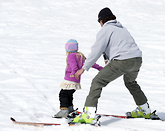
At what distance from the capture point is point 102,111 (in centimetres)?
583

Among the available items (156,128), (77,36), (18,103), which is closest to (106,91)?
(18,103)

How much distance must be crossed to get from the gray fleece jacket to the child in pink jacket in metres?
0.59

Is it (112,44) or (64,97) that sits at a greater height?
(112,44)

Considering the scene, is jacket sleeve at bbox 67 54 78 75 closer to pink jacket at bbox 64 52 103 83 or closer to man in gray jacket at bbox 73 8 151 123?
pink jacket at bbox 64 52 103 83

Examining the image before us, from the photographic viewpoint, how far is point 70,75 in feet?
16.3

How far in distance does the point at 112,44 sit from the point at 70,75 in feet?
3.53

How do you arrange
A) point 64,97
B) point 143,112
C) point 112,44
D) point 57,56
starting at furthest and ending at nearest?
1. point 57,56
2. point 64,97
3. point 143,112
4. point 112,44

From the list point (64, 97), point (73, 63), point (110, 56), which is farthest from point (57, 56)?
point (110, 56)

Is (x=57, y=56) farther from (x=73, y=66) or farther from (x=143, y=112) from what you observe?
(x=143, y=112)

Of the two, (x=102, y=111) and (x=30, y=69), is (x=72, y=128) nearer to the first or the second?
(x=102, y=111)

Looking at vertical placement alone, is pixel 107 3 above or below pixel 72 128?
above

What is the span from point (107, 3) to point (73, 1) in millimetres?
2658

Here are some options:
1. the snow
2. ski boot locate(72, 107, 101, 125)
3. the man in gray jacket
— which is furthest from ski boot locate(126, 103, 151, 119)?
ski boot locate(72, 107, 101, 125)

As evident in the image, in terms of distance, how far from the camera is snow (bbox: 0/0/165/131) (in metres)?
5.49
